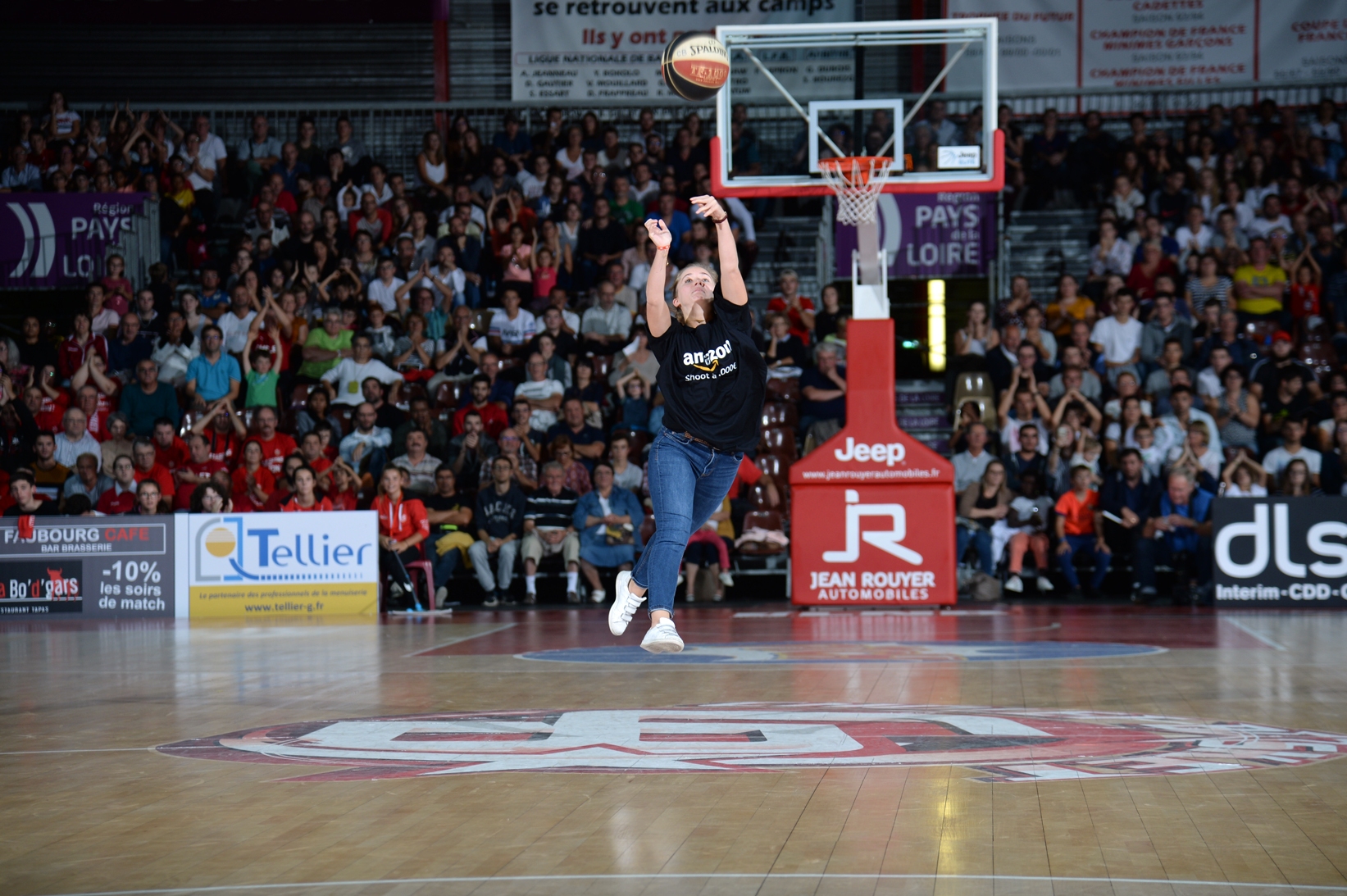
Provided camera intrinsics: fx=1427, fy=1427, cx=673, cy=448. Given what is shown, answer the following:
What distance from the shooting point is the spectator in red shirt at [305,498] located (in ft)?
49.3

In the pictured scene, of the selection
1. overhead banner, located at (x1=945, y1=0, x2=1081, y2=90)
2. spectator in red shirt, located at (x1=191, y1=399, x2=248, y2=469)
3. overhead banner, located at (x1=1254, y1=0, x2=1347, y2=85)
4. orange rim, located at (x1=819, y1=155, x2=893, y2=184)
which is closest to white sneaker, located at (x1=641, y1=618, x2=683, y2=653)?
orange rim, located at (x1=819, y1=155, x2=893, y2=184)

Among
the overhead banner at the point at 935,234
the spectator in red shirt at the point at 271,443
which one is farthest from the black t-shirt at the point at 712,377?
the overhead banner at the point at 935,234

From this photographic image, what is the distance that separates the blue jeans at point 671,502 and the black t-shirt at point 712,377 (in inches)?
4.3

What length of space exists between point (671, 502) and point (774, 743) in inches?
51.3

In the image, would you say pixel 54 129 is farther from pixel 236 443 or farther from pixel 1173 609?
pixel 1173 609

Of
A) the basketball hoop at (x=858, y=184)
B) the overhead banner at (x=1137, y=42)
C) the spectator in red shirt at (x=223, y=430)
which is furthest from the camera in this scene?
the overhead banner at (x=1137, y=42)

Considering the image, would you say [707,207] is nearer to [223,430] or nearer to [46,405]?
[223,430]

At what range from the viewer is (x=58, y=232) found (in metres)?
18.9

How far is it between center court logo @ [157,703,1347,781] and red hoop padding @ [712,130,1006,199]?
24.1 ft

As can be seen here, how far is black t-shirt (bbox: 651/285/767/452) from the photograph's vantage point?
6953 millimetres

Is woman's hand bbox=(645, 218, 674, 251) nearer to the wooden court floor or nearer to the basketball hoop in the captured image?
the wooden court floor

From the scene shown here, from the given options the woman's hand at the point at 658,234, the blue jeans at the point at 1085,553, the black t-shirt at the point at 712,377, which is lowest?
the blue jeans at the point at 1085,553

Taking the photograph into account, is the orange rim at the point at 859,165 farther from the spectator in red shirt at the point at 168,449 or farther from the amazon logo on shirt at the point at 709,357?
the spectator in red shirt at the point at 168,449

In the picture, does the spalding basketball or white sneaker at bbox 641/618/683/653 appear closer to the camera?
white sneaker at bbox 641/618/683/653
